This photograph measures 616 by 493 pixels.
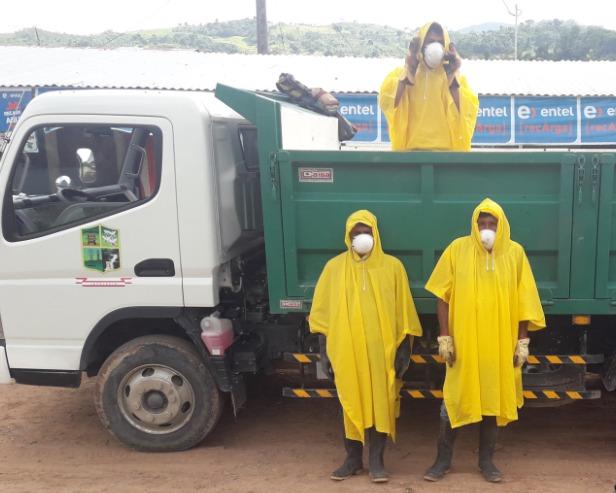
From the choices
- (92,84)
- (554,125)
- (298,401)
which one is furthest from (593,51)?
(298,401)

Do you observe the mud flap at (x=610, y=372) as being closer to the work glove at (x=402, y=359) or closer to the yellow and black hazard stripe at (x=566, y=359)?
the yellow and black hazard stripe at (x=566, y=359)

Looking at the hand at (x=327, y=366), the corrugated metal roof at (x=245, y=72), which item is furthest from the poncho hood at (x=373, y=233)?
the corrugated metal roof at (x=245, y=72)

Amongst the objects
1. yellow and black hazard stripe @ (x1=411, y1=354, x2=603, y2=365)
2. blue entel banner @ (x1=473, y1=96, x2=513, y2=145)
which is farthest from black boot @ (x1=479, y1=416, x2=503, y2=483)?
blue entel banner @ (x1=473, y1=96, x2=513, y2=145)

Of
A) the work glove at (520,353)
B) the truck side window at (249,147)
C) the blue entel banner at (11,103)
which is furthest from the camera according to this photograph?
the blue entel banner at (11,103)

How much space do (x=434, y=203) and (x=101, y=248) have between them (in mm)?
2014

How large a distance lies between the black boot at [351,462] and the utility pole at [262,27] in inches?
537

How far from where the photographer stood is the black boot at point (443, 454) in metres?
3.69

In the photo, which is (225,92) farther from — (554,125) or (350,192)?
(554,125)

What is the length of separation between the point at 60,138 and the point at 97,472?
210cm

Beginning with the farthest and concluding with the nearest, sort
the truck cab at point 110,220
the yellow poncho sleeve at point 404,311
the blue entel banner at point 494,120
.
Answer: the blue entel banner at point 494,120 < the truck cab at point 110,220 < the yellow poncho sleeve at point 404,311

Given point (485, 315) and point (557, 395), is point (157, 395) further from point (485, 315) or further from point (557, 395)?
point (557, 395)

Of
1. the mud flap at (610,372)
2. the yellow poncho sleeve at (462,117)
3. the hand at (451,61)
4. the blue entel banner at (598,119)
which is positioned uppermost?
the hand at (451,61)

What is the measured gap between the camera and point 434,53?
4.02 m

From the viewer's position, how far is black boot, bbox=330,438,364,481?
3.77 metres
